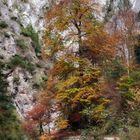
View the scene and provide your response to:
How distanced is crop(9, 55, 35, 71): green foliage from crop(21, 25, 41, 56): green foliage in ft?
9.97

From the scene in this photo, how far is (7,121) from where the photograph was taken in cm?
2925

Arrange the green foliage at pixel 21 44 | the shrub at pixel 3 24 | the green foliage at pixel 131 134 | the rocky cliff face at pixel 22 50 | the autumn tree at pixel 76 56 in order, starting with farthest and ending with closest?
the shrub at pixel 3 24 < the green foliage at pixel 21 44 < the rocky cliff face at pixel 22 50 < the autumn tree at pixel 76 56 < the green foliage at pixel 131 134

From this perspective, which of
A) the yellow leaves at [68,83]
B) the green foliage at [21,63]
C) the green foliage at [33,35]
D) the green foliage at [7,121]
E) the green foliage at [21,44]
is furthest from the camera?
the green foliage at [33,35]

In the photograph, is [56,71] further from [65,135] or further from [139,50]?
[139,50]

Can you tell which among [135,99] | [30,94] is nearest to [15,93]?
[30,94]

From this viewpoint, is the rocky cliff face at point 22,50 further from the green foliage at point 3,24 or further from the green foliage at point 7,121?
the green foliage at point 7,121

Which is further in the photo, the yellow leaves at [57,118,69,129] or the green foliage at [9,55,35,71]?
the green foliage at [9,55,35,71]

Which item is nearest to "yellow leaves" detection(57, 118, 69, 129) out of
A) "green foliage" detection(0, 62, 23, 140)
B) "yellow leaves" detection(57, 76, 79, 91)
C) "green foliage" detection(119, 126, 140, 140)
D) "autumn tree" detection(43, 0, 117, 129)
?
"autumn tree" detection(43, 0, 117, 129)

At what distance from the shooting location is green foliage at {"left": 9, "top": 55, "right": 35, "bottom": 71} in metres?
39.6

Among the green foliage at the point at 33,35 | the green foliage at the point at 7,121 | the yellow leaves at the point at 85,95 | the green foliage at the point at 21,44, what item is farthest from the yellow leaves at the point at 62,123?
the green foliage at the point at 33,35

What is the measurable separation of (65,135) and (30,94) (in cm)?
2335

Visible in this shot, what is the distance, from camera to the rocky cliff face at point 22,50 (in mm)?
38209

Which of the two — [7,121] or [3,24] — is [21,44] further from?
[7,121]

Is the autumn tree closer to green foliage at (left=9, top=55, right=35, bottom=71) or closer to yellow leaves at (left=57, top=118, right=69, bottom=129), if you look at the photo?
yellow leaves at (left=57, top=118, right=69, bottom=129)
